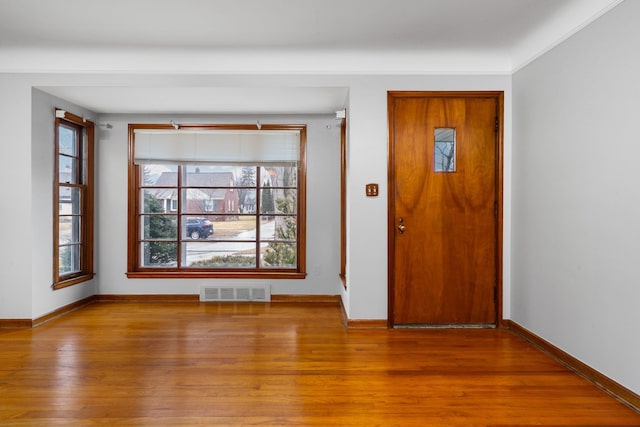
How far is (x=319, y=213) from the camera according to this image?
530 cm

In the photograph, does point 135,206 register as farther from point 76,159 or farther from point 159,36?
point 159,36

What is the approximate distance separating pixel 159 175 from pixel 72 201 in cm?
103

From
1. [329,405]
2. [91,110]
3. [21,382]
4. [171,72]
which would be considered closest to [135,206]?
[91,110]

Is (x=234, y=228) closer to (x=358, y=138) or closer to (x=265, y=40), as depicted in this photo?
(x=358, y=138)

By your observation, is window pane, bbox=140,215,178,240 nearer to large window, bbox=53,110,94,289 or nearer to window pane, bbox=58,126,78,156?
large window, bbox=53,110,94,289

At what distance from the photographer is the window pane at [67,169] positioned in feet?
15.4

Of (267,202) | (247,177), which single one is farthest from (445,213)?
(247,177)

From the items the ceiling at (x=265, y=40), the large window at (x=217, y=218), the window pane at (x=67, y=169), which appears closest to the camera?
the ceiling at (x=265, y=40)

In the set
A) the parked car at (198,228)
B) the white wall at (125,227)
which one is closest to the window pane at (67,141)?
the white wall at (125,227)

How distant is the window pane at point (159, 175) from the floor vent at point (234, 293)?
4.71 feet

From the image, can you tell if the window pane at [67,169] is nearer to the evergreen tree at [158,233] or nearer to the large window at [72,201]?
the large window at [72,201]

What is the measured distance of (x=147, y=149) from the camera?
208 inches

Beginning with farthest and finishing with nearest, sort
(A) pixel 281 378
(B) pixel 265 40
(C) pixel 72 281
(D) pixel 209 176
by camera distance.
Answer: (D) pixel 209 176 < (C) pixel 72 281 < (B) pixel 265 40 < (A) pixel 281 378

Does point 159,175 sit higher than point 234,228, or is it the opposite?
point 159,175
